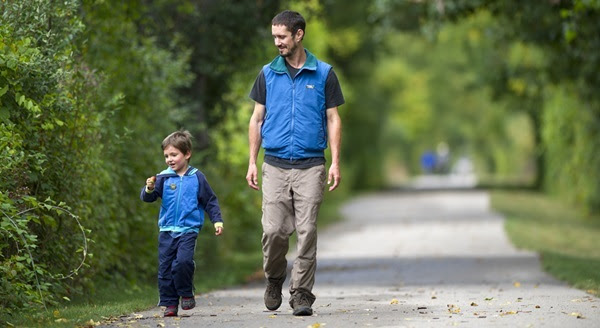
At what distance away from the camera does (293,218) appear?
9.74 metres

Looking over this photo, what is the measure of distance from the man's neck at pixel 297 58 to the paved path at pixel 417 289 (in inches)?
75.7

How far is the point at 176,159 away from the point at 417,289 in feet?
13.4

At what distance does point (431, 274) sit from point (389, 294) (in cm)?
322

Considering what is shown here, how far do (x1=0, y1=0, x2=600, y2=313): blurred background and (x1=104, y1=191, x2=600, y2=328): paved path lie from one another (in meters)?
1.06

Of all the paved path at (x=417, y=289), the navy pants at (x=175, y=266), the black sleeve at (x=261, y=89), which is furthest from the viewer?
the black sleeve at (x=261, y=89)

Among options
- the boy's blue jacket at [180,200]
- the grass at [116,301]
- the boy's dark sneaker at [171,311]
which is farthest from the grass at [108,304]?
the boy's blue jacket at [180,200]

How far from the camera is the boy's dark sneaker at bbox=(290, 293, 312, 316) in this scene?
9.38 m

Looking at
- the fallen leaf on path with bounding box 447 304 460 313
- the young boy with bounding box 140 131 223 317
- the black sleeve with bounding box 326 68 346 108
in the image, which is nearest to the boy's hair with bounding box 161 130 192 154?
the young boy with bounding box 140 131 223 317

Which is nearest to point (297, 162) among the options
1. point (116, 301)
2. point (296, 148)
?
point (296, 148)

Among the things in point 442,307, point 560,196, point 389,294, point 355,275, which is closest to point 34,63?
point 442,307

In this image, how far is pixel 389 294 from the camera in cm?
1211

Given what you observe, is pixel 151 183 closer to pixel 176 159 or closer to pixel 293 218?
pixel 176 159

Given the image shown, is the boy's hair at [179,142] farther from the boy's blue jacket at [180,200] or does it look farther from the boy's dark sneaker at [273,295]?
the boy's dark sneaker at [273,295]

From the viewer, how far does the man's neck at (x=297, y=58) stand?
375 inches
